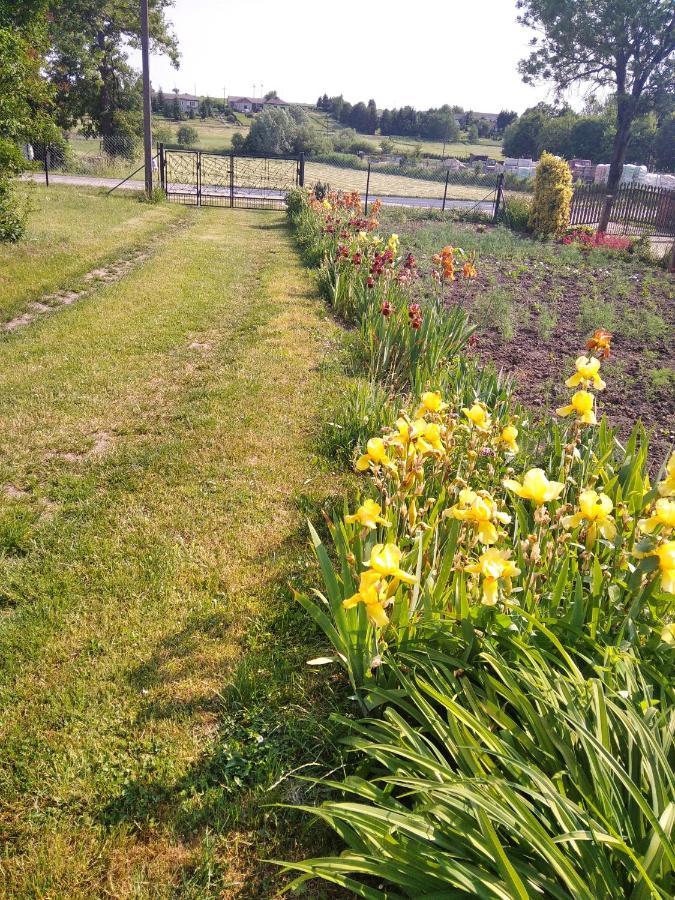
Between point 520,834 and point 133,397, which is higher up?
point 520,834

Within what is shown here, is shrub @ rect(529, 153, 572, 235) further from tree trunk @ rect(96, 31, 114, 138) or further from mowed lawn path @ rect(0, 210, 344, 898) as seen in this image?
tree trunk @ rect(96, 31, 114, 138)

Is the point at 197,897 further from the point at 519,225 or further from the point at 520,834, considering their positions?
the point at 519,225

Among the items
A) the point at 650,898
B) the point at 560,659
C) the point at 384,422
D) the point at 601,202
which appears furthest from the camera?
the point at 601,202

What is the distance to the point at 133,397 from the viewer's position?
4926 mm

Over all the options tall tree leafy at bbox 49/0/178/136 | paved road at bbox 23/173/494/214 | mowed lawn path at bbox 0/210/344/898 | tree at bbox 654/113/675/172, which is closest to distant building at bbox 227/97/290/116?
tree at bbox 654/113/675/172

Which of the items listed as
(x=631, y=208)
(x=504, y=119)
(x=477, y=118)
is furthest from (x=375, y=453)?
(x=477, y=118)

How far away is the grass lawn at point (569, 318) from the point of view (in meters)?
4.91

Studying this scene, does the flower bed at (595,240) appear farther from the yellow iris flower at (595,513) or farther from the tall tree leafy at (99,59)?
the tall tree leafy at (99,59)

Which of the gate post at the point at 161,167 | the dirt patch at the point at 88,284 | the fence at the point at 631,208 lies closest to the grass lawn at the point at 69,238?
the dirt patch at the point at 88,284

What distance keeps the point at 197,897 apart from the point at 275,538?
1705 mm

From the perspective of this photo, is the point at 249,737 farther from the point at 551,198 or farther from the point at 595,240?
the point at 551,198

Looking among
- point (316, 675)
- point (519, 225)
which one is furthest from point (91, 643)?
point (519, 225)

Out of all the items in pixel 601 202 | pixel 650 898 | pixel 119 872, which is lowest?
pixel 119 872

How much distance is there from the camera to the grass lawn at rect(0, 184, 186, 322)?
785cm
